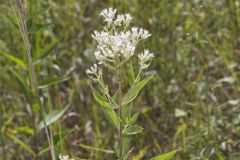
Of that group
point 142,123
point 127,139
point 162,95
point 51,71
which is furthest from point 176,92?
point 127,139

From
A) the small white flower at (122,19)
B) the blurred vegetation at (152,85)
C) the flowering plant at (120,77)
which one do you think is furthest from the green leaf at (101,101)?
the blurred vegetation at (152,85)

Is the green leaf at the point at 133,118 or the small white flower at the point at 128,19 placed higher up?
the small white flower at the point at 128,19

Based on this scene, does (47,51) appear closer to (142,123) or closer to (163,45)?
(142,123)

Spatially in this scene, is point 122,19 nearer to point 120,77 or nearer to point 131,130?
point 120,77

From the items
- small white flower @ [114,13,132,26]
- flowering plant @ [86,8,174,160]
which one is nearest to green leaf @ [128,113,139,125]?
flowering plant @ [86,8,174,160]

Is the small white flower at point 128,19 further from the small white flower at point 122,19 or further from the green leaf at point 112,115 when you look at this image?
the green leaf at point 112,115

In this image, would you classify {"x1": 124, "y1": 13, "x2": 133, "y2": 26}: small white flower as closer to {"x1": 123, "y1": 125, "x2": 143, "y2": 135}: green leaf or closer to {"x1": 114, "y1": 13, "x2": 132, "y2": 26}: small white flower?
{"x1": 114, "y1": 13, "x2": 132, "y2": 26}: small white flower

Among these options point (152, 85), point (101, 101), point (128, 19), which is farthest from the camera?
point (152, 85)

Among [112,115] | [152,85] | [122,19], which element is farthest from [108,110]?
[152,85]
